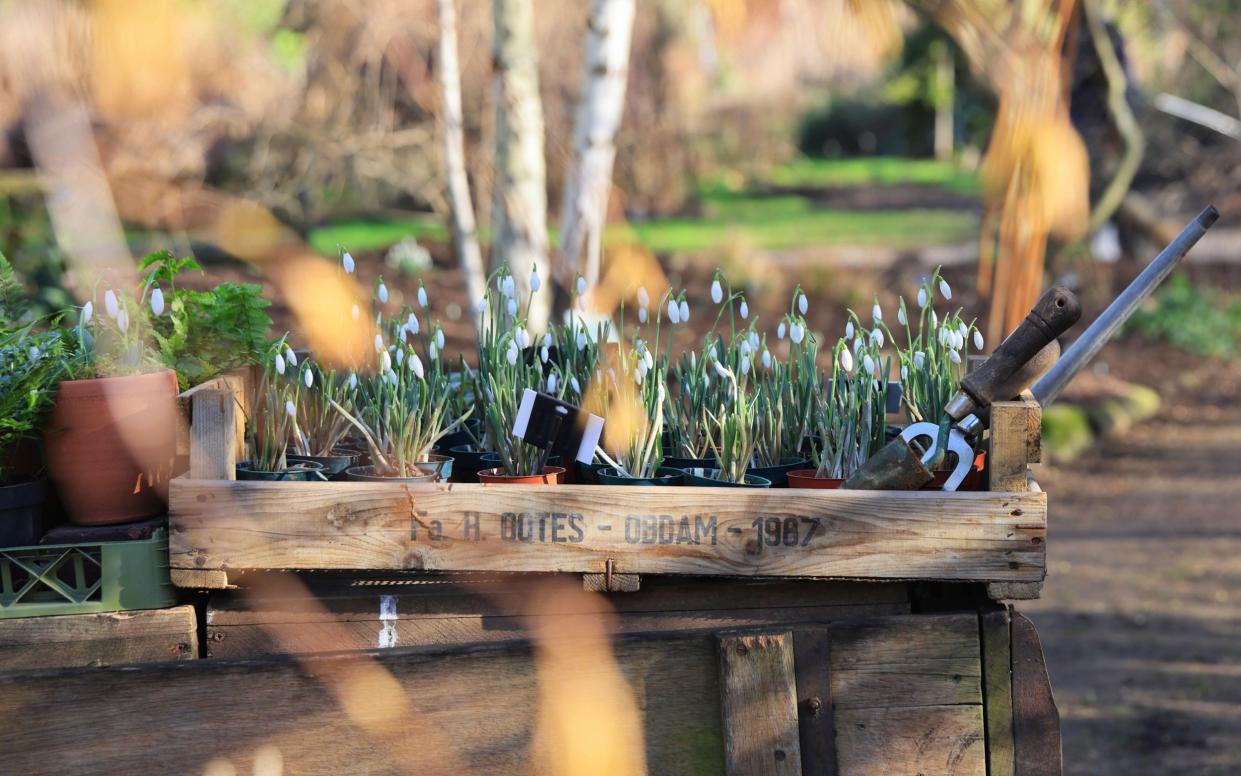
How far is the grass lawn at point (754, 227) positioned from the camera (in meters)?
14.4

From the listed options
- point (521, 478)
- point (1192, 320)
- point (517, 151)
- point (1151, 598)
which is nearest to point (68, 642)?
point (521, 478)

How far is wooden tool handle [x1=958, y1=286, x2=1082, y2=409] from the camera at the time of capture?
2139 mm

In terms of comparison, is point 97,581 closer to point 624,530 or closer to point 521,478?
point 521,478

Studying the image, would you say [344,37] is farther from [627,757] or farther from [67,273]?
[627,757]

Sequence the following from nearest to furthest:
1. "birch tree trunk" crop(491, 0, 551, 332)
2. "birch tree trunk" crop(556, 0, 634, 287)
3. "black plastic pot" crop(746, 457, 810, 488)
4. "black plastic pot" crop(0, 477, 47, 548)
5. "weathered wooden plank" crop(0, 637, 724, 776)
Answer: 1. "weathered wooden plank" crop(0, 637, 724, 776)
2. "black plastic pot" crop(0, 477, 47, 548)
3. "black plastic pot" crop(746, 457, 810, 488)
4. "birch tree trunk" crop(556, 0, 634, 287)
5. "birch tree trunk" crop(491, 0, 551, 332)

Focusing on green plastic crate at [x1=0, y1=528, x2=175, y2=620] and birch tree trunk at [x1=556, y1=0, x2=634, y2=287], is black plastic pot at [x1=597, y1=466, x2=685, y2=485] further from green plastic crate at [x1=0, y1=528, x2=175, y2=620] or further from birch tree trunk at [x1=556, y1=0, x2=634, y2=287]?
birch tree trunk at [x1=556, y1=0, x2=634, y2=287]

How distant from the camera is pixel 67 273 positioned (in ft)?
22.5

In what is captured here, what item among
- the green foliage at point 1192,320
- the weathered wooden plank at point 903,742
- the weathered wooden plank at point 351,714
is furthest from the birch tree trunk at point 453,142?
the green foliage at point 1192,320

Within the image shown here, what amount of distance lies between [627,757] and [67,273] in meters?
5.70

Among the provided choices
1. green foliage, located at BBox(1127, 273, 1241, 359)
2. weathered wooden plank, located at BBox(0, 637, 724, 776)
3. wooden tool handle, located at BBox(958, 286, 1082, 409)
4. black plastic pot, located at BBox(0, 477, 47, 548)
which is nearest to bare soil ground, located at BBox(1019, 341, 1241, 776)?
green foliage, located at BBox(1127, 273, 1241, 359)

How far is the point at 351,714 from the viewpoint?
2.08 metres

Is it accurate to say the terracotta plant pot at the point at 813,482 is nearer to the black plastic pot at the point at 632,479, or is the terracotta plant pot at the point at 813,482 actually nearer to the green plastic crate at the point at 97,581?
the black plastic pot at the point at 632,479

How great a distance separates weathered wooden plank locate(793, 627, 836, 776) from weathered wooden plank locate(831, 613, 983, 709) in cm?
3

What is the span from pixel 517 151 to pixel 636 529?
12.7ft
